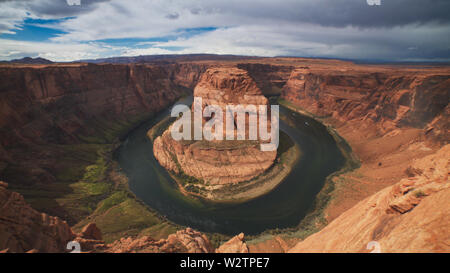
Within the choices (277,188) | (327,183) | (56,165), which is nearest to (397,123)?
(327,183)

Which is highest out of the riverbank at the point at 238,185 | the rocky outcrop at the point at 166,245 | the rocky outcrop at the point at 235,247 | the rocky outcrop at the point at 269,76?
the rocky outcrop at the point at 269,76

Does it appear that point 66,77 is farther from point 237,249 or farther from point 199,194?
point 237,249

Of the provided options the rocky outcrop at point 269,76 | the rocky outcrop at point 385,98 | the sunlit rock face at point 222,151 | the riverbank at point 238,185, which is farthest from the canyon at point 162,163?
the rocky outcrop at point 269,76

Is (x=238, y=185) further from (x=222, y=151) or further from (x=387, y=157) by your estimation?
(x=387, y=157)

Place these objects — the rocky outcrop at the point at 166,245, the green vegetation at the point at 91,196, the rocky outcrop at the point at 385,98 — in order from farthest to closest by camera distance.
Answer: the rocky outcrop at the point at 385,98
the green vegetation at the point at 91,196
the rocky outcrop at the point at 166,245

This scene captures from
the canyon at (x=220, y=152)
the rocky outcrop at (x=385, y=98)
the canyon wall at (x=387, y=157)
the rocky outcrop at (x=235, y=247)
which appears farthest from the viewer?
the rocky outcrop at (x=385, y=98)

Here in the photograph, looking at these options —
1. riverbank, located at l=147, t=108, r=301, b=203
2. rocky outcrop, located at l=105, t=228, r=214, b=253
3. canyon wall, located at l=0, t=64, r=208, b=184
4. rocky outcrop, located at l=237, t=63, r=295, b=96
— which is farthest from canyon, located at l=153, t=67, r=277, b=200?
rocky outcrop, located at l=237, t=63, r=295, b=96

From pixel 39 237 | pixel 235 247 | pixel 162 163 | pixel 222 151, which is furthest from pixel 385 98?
pixel 39 237

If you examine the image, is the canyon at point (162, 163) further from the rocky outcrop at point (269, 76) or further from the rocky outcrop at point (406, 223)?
the rocky outcrop at point (269, 76)
